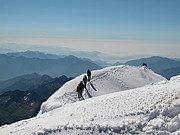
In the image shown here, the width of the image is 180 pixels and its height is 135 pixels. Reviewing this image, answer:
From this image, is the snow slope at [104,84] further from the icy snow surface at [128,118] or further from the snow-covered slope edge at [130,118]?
the snow-covered slope edge at [130,118]

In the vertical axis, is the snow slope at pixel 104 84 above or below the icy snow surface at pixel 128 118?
below

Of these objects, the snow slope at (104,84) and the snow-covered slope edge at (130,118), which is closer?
the snow-covered slope edge at (130,118)

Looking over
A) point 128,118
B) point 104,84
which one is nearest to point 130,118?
point 128,118

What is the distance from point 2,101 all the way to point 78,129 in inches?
5966

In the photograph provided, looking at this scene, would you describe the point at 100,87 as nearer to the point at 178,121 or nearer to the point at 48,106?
the point at 48,106

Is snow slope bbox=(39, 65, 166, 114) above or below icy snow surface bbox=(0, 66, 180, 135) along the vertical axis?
below

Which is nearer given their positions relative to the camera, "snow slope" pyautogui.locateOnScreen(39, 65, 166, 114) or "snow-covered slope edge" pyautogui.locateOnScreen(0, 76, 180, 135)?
"snow-covered slope edge" pyautogui.locateOnScreen(0, 76, 180, 135)

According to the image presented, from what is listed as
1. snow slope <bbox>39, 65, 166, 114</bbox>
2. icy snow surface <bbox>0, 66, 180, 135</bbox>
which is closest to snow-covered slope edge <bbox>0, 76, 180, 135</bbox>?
icy snow surface <bbox>0, 66, 180, 135</bbox>

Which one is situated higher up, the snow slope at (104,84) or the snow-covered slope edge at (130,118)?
the snow-covered slope edge at (130,118)

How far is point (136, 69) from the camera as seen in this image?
1628 inches

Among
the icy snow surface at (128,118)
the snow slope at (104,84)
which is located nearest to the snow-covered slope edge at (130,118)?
the icy snow surface at (128,118)

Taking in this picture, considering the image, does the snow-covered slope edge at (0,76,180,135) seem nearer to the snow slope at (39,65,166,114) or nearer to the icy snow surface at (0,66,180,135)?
the icy snow surface at (0,66,180,135)

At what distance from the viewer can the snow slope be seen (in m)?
25.0

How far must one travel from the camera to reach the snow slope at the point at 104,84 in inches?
982
